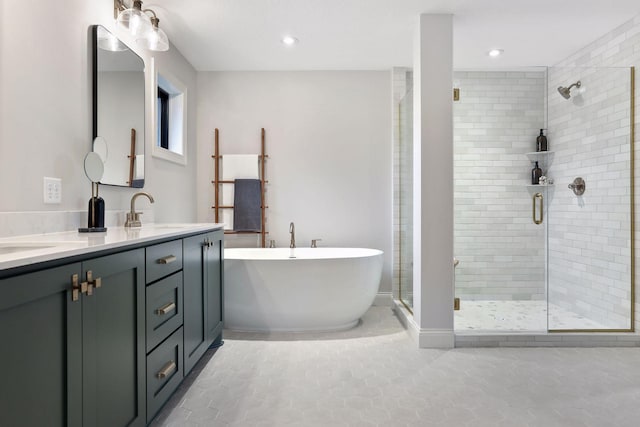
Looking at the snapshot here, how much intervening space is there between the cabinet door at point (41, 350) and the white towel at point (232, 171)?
2869 millimetres

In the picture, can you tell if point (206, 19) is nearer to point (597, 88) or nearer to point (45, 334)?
point (45, 334)

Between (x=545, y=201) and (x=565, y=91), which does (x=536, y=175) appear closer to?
(x=545, y=201)

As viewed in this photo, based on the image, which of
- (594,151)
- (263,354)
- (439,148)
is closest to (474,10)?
(439,148)

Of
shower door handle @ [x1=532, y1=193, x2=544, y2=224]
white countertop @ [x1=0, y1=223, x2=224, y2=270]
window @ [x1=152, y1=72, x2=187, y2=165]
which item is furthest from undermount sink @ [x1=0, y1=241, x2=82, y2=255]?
shower door handle @ [x1=532, y1=193, x2=544, y2=224]

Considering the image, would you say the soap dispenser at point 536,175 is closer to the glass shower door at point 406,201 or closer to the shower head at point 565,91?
the shower head at point 565,91

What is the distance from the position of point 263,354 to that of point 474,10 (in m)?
2.78

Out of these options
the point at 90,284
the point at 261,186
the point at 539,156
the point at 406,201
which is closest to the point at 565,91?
the point at 539,156

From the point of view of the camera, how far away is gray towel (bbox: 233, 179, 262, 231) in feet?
12.8

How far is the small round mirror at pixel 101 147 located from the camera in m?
2.11

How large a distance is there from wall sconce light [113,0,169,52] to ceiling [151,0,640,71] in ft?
1.05

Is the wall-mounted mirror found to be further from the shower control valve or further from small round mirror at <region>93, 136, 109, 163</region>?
the shower control valve

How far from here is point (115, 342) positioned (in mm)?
1335

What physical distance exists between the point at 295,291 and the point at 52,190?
1735mm

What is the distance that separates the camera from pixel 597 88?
9.70 feet
